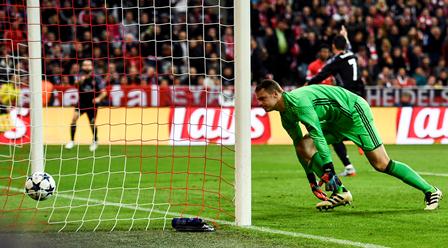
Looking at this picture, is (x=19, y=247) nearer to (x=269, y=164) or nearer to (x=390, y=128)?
(x=269, y=164)

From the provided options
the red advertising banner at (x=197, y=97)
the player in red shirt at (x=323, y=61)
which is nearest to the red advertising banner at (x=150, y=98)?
the red advertising banner at (x=197, y=97)

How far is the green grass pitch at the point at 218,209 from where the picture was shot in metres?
8.29

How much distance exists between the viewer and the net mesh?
34.4 feet

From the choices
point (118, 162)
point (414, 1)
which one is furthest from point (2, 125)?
point (414, 1)

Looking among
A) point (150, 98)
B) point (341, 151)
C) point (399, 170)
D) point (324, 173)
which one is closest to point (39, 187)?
point (324, 173)

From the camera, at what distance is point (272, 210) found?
1048 cm

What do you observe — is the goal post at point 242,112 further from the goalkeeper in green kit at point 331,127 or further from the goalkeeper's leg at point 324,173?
the goalkeeper's leg at point 324,173

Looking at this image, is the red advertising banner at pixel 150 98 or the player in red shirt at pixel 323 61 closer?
the player in red shirt at pixel 323 61

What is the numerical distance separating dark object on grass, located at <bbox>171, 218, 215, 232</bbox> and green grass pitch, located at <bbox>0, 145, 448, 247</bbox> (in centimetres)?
13

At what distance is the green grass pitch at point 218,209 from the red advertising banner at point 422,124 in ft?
16.4

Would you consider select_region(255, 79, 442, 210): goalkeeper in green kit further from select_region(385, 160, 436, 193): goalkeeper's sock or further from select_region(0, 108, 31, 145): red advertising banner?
select_region(0, 108, 31, 145): red advertising banner

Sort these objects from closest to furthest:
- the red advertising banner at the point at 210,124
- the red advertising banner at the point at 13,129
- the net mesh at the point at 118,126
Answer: the net mesh at the point at 118,126, the red advertising banner at the point at 13,129, the red advertising banner at the point at 210,124

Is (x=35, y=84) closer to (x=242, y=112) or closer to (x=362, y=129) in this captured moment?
(x=242, y=112)

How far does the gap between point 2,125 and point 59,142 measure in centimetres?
352
